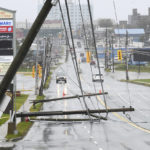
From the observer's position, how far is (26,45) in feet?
46.2

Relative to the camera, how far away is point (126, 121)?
34.2 meters

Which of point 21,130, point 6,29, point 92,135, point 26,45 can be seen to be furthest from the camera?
point 6,29

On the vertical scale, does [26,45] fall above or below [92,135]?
above

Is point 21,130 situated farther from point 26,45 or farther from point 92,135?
point 26,45

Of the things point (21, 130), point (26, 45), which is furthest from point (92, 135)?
point (26, 45)

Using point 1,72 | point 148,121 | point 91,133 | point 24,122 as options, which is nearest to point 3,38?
point 1,72

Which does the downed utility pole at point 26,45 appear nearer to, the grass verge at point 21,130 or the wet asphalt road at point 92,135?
the wet asphalt road at point 92,135

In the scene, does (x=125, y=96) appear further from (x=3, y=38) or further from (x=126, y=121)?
(x=3, y=38)

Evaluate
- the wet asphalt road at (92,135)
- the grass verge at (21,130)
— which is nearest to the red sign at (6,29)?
the grass verge at (21,130)

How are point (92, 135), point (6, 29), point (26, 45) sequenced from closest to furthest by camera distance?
point (26, 45) → point (92, 135) → point (6, 29)

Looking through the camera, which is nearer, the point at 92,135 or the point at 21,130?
the point at 92,135

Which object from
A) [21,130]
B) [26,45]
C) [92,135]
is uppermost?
[26,45]

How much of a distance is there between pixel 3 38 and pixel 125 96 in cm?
2795

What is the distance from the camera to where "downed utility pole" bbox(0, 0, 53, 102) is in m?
13.5
